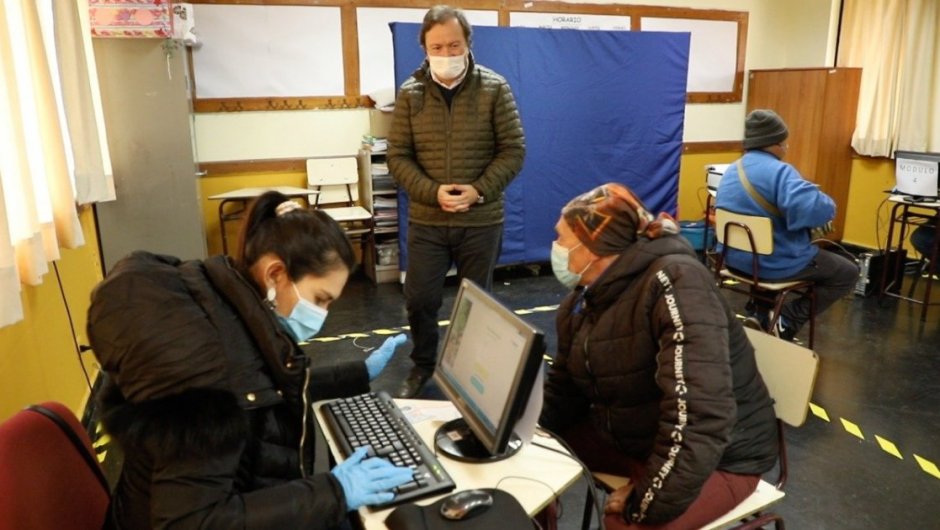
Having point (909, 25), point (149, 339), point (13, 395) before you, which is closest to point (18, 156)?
point (13, 395)

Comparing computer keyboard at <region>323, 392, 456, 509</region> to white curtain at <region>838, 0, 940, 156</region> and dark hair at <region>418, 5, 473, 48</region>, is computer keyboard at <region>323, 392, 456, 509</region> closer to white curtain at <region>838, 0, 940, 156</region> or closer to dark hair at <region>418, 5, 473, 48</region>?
dark hair at <region>418, 5, 473, 48</region>

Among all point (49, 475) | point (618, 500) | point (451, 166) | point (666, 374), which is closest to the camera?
point (49, 475)

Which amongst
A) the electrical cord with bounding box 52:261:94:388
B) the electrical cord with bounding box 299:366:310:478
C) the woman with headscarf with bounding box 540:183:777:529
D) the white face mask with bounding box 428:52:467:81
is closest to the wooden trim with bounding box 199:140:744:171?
the electrical cord with bounding box 52:261:94:388

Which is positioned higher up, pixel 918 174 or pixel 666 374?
pixel 918 174

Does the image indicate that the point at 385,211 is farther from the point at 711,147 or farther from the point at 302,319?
the point at 302,319

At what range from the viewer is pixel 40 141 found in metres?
2.13

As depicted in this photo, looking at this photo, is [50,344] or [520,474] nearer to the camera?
[520,474]

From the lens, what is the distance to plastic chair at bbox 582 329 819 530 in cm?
152

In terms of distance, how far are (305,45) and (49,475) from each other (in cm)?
415

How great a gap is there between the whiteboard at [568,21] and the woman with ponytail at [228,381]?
4367 millimetres

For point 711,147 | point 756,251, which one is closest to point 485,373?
point 756,251

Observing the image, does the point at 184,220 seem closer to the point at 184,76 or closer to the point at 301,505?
the point at 184,76

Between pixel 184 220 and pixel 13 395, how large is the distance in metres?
2.12

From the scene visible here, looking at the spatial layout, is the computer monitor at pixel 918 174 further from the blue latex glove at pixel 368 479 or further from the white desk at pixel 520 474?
the blue latex glove at pixel 368 479
